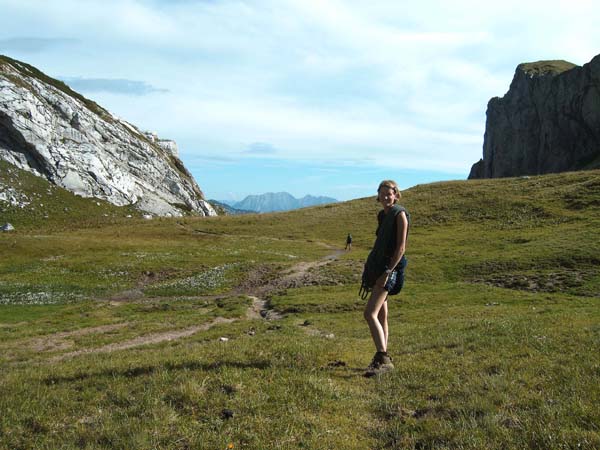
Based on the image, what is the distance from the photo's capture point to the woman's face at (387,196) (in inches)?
427

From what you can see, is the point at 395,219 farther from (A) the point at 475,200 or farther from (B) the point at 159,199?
(B) the point at 159,199

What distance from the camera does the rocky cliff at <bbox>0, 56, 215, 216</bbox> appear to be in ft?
420

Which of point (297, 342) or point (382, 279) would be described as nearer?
point (382, 279)

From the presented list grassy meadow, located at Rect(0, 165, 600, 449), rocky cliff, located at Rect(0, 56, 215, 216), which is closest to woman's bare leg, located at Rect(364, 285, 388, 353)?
grassy meadow, located at Rect(0, 165, 600, 449)

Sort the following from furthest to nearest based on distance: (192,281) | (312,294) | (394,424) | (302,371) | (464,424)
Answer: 1. (192,281)
2. (312,294)
3. (302,371)
4. (394,424)
5. (464,424)

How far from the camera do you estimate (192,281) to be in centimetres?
4178

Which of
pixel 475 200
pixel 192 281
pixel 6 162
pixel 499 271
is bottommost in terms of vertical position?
pixel 192 281

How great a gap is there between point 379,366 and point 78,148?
154396mm

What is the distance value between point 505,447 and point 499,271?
116ft

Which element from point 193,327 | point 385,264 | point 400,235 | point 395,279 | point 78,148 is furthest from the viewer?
point 78,148

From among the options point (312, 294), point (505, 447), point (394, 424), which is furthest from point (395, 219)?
point (312, 294)

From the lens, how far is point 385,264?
35.0 feet

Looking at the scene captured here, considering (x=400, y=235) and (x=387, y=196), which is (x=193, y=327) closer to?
(x=387, y=196)

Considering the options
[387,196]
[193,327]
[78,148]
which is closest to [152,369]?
[387,196]
